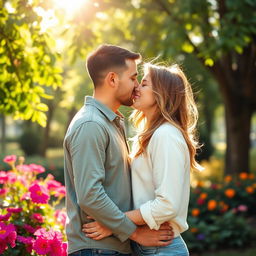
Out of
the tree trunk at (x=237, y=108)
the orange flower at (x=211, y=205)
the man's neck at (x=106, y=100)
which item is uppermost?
the man's neck at (x=106, y=100)

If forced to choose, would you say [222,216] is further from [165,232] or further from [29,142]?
[29,142]

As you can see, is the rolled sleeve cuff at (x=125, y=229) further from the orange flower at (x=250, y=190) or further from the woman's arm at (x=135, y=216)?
the orange flower at (x=250, y=190)

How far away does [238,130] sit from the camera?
11.0 m

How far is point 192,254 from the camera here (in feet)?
23.4

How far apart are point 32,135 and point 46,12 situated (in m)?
22.5

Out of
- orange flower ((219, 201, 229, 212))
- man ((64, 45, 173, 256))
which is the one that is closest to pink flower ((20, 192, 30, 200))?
man ((64, 45, 173, 256))

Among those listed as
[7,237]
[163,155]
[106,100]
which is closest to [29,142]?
[7,237]

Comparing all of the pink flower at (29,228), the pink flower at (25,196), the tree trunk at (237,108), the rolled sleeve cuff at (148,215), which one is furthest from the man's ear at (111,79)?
the tree trunk at (237,108)

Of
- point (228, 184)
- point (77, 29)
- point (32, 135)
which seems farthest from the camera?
point (32, 135)

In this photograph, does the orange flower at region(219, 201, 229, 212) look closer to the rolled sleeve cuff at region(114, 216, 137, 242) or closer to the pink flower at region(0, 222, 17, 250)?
the pink flower at region(0, 222, 17, 250)

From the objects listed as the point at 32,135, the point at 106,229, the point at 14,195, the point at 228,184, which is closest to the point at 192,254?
the point at 228,184

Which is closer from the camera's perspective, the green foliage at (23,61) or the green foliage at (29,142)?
the green foliage at (23,61)

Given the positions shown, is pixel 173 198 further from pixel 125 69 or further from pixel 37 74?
pixel 37 74

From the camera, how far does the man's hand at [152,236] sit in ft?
9.41
